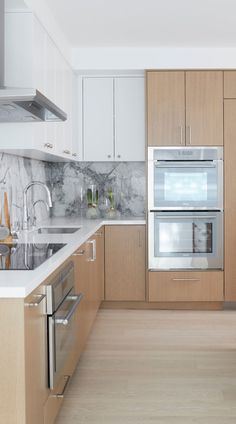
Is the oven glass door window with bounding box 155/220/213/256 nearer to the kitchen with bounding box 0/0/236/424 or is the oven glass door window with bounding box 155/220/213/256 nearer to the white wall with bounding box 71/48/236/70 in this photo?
the kitchen with bounding box 0/0/236/424

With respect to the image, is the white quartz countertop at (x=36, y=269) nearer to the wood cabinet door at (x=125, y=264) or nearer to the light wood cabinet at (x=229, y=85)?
the wood cabinet door at (x=125, y=264)

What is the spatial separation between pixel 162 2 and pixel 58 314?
7.68ft

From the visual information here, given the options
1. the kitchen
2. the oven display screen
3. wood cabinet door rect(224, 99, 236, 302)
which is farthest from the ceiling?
the oven display screen

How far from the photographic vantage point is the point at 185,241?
5246mm

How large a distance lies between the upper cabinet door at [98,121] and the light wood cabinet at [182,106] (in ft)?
1.51

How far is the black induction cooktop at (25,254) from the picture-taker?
2467mm

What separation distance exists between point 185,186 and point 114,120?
37.5 inches

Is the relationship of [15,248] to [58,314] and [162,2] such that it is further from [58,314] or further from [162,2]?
[162,2]

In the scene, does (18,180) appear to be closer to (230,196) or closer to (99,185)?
(99,185)

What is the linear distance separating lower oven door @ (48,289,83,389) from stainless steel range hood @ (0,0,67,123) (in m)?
0.98

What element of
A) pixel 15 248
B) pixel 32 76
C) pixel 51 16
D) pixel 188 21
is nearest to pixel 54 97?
pixel 51 16

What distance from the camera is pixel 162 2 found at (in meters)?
3.86

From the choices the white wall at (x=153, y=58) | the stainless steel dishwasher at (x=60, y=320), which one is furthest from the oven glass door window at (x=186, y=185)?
the stainless steel dishwasher at (x=60, y=320)

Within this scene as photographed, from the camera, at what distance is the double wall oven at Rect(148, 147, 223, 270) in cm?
521
